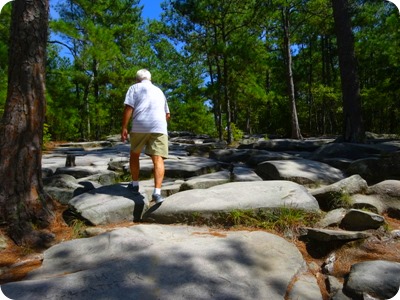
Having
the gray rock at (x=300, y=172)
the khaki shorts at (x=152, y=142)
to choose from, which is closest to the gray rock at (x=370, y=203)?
the gray rock at (x=300, y=172)

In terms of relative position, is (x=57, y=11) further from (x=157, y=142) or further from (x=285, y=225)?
(x=285, y=225)

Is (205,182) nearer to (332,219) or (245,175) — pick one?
(245,175)

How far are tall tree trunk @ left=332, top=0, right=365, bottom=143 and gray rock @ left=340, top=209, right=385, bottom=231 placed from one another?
500cm

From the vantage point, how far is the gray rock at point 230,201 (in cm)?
353

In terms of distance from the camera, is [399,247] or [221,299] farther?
[399,247]

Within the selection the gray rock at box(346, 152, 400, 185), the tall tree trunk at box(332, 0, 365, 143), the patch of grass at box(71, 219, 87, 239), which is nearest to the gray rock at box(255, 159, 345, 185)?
the gray rock at box(346, 152, 400, 185)

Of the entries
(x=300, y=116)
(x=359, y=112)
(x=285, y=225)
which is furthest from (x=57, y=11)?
(x=300, y=116)

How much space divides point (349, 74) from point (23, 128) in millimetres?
Answer: 7096

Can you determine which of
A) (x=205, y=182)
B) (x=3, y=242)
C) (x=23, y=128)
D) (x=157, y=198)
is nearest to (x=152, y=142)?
(x=157, y=198)

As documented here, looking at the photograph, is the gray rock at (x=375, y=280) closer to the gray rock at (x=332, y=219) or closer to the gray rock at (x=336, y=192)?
the gray rock at (x=332, y=219)

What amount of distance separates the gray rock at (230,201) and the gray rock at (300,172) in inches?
30.4

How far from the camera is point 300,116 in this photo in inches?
1102

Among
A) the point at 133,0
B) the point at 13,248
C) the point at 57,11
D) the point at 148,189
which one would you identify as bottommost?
the point at 13,248

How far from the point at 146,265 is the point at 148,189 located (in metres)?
2.06
